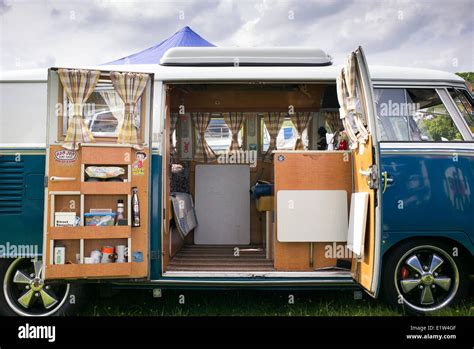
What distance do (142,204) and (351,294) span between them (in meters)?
2.86

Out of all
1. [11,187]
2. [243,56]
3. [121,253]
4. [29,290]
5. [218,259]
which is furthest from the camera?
[218,259]

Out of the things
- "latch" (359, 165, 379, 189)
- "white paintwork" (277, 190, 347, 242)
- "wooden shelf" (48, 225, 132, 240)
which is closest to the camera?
"latch" (359, 165, 379, 189)

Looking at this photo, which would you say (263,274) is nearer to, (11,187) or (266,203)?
(266,203)

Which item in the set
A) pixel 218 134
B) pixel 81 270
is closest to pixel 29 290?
pixel 81 270

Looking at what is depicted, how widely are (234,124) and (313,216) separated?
2.73 metres

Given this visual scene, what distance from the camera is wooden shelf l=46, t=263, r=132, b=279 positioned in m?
3.73

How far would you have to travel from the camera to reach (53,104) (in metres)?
3.81

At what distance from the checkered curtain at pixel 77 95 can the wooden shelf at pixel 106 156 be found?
14 centimetres

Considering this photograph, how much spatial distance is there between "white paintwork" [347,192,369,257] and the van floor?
95cm

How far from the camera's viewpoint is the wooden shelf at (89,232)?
3.73 m

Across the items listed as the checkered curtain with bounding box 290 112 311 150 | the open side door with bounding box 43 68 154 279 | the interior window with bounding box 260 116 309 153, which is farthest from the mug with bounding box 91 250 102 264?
the checkered curtain with bounding box 290 112 311 150

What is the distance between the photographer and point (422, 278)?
3.99 m

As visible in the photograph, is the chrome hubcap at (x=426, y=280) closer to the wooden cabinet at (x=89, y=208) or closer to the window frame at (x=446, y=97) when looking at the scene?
the window frame at (x=446, y=97)

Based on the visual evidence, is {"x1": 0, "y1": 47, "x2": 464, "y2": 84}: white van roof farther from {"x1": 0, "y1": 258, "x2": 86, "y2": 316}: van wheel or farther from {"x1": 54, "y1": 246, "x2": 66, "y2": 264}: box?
{"x1": 0, "y1": 258, "x2": 86, "y2": 316}: van wheel
